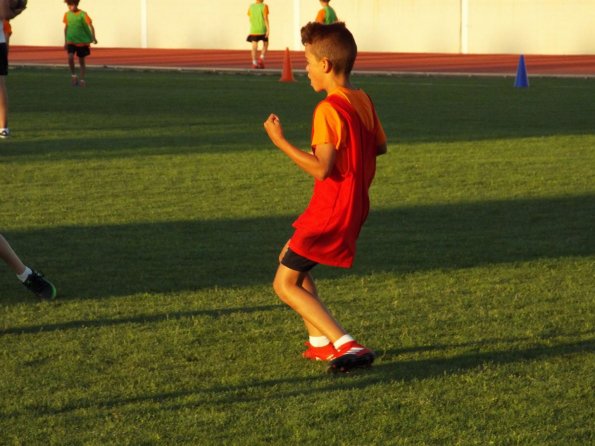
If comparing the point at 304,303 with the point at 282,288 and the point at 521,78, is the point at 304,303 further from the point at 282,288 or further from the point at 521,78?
the point at 521,78

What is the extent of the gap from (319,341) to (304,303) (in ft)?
0.80

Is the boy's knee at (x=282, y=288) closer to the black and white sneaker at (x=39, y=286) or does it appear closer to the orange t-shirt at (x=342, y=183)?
the orange t-shirt at (x=342, y=183)

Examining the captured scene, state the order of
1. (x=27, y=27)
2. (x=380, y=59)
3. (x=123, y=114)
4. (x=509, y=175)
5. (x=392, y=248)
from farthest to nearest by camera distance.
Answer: (x=27, y=27) < (x=380, y=59) < (x=123, y=114) < (x=509, y=175) < (x=392, y=248)

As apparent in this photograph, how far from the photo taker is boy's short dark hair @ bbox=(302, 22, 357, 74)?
5.20m

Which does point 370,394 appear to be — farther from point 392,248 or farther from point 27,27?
point 27,27

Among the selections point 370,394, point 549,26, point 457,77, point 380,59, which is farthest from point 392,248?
point 549,26

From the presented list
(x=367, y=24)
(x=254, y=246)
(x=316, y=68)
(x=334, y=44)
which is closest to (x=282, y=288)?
(x=316, y=68)

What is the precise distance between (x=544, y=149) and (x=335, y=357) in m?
9.18

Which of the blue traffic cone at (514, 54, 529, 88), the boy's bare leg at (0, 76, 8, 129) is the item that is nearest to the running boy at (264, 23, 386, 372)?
the boy's bare leg at (0, 76, 8, 129)

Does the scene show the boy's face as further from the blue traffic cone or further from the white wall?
the white wall

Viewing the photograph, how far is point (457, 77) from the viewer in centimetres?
2789

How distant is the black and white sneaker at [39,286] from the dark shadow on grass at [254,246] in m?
0.16

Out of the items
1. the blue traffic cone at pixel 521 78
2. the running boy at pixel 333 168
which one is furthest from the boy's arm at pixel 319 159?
the blue traffic cone at pixel 521 78

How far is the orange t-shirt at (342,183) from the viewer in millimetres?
5176
